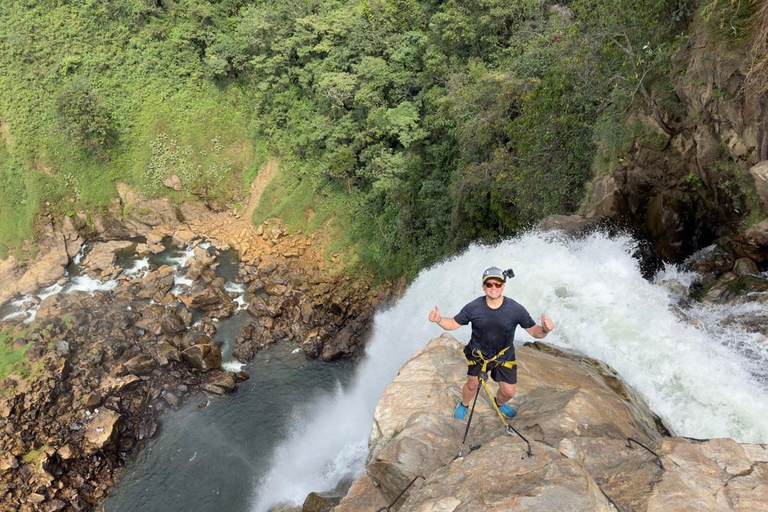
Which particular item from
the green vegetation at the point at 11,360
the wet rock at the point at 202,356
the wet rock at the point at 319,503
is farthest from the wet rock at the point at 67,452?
the wet rock at the point at 319,503

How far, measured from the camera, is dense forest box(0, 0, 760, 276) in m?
11.6

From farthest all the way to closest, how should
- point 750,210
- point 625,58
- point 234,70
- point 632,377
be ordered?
point 234,70
point 625,58
point 750,210
point 632,377

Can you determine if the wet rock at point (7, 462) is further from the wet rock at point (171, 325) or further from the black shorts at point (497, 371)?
the black shorts at point (497, 371)

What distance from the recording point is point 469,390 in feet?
18.6

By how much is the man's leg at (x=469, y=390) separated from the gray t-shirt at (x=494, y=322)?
469mm

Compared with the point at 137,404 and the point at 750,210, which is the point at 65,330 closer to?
the point at 137,404

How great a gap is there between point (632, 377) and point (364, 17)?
864 inches

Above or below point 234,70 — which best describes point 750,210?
below

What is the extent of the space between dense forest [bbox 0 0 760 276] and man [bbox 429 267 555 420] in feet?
21.1

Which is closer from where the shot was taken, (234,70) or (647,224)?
(647,224)

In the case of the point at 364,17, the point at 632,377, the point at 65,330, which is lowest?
the point at 65,330

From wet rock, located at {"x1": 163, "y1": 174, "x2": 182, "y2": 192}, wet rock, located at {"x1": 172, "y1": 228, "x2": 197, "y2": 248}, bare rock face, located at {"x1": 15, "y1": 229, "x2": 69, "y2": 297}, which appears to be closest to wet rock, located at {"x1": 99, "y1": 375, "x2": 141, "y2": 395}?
wet rock, located at {"x1": 172, "y1": 228, "x2": 197, "y2": 248}

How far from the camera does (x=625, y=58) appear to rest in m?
Result: 10.0

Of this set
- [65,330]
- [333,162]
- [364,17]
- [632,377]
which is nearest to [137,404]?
[65,330]
